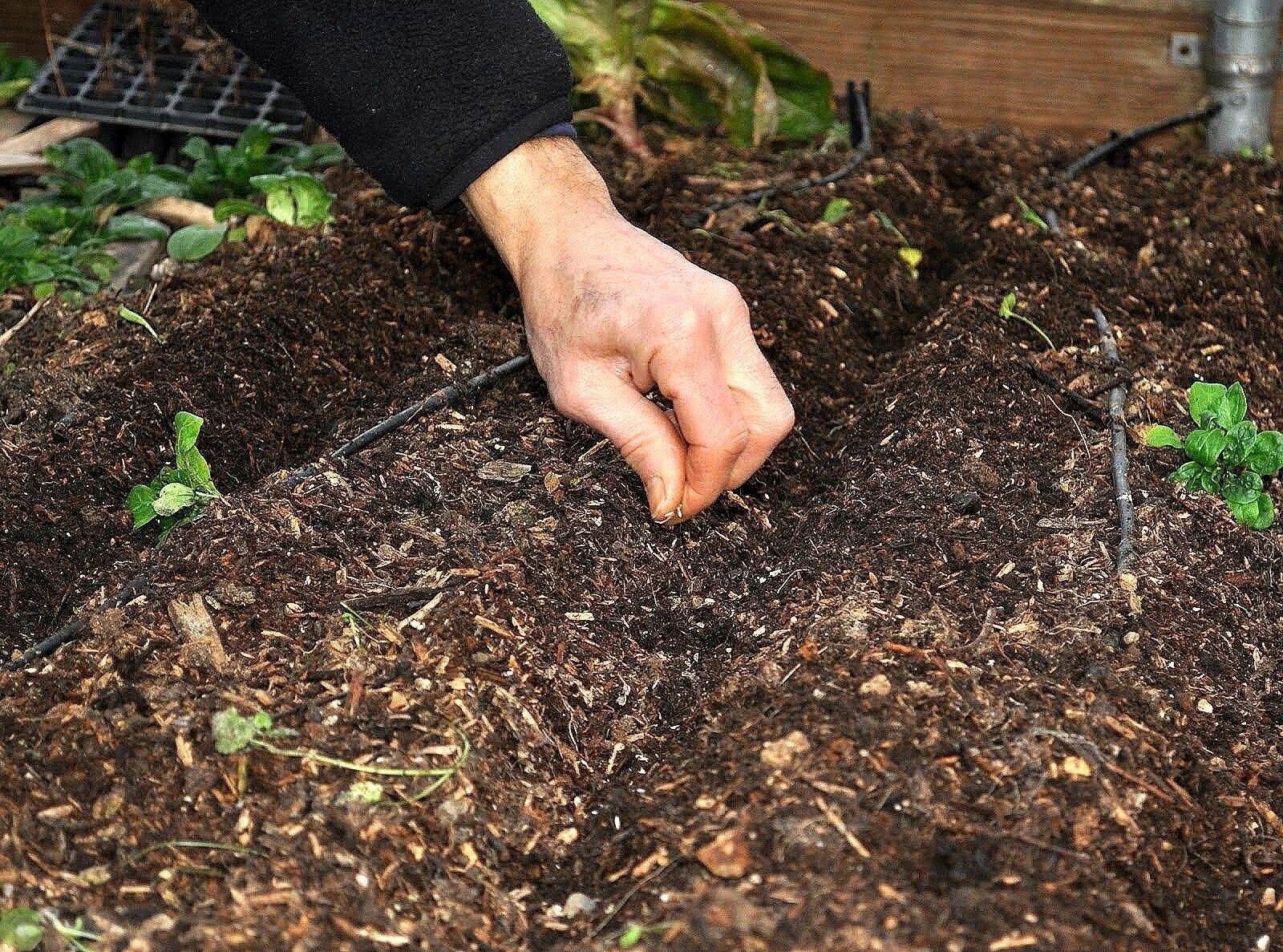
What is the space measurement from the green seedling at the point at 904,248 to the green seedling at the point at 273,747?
74.1 inches

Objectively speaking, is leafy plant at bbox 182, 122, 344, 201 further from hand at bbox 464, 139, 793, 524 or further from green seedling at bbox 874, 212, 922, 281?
hand at bbox 464, 139, 793, 524

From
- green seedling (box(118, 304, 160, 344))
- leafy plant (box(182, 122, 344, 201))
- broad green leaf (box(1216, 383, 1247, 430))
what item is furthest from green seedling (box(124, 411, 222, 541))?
broad green leaf (box(1216, 383, 1247, 430))

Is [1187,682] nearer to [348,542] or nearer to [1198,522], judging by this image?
[1198,522]

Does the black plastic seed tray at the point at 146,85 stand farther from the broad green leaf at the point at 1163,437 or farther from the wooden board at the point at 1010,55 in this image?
the broad green leaf at the point at 1163,437

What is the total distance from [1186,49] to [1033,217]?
93cm

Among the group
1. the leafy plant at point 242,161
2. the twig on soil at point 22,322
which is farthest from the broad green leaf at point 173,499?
the leafy plant at point 242,161

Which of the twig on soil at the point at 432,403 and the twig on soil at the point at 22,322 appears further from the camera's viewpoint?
the twig on soil at the point at 22,322

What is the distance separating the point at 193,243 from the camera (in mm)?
3111

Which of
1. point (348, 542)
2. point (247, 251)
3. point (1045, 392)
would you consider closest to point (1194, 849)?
point (1045, 392)

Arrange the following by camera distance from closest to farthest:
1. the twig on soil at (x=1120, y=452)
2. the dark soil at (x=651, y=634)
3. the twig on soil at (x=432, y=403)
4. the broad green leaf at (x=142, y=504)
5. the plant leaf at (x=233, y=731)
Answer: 1. the dark soil at (x=651, y=634)
2. the plant leaf at (x=233, y=731)
3. the twig on soil at (x=1120, y=452)
4. the broad green leaf at (x=142, y=504)
5. the twig on soil at (x=432, y=403)

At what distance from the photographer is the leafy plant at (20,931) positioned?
1531 millimetres

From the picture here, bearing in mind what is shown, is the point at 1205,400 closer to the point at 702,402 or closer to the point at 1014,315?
the point at 1014,315

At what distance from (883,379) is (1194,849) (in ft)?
4.11

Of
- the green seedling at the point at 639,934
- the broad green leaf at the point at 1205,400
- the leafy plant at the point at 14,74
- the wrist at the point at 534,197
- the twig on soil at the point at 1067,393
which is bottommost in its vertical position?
the twig on soil at the point at 1067,393
